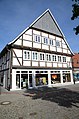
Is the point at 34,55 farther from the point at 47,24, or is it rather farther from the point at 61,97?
the point at 61,97

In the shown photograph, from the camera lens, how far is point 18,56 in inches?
747

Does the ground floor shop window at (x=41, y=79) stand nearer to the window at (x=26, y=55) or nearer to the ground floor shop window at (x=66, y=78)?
the window at (x=26, y=55)

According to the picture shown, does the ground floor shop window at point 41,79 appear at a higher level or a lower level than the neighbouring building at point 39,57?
lower

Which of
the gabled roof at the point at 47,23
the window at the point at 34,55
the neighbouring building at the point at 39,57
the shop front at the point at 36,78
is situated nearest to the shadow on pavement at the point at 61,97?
the shop front at the point at 36,78

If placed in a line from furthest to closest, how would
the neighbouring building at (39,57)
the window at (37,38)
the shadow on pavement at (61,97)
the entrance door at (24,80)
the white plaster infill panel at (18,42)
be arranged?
1. the window at (37,38)
2. the entrance door at (24,80)
3. the white plaster infill panel at (18,42)
4. the neighbouring building at (39,57)
5. the shadow on pavement at (61,97)

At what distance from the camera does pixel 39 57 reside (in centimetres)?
2170

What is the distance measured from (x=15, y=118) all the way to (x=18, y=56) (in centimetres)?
1259

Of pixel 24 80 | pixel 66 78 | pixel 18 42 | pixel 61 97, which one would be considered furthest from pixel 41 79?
pixel 61 97

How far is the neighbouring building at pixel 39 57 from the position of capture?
1872cm

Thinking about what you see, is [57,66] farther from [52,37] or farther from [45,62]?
[52,37]

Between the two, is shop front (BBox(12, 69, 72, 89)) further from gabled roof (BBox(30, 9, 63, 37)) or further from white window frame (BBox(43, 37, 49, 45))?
gabled roof (BBox(30, 9, 63, 37))

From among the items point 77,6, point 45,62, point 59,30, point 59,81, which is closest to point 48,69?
point 45,62

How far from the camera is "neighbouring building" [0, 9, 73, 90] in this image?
737 inches

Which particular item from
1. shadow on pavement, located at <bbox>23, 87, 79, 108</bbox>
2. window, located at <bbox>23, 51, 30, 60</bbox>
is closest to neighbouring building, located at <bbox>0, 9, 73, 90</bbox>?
window, located at <bbox>23, 51, 30, 60</bbox>
